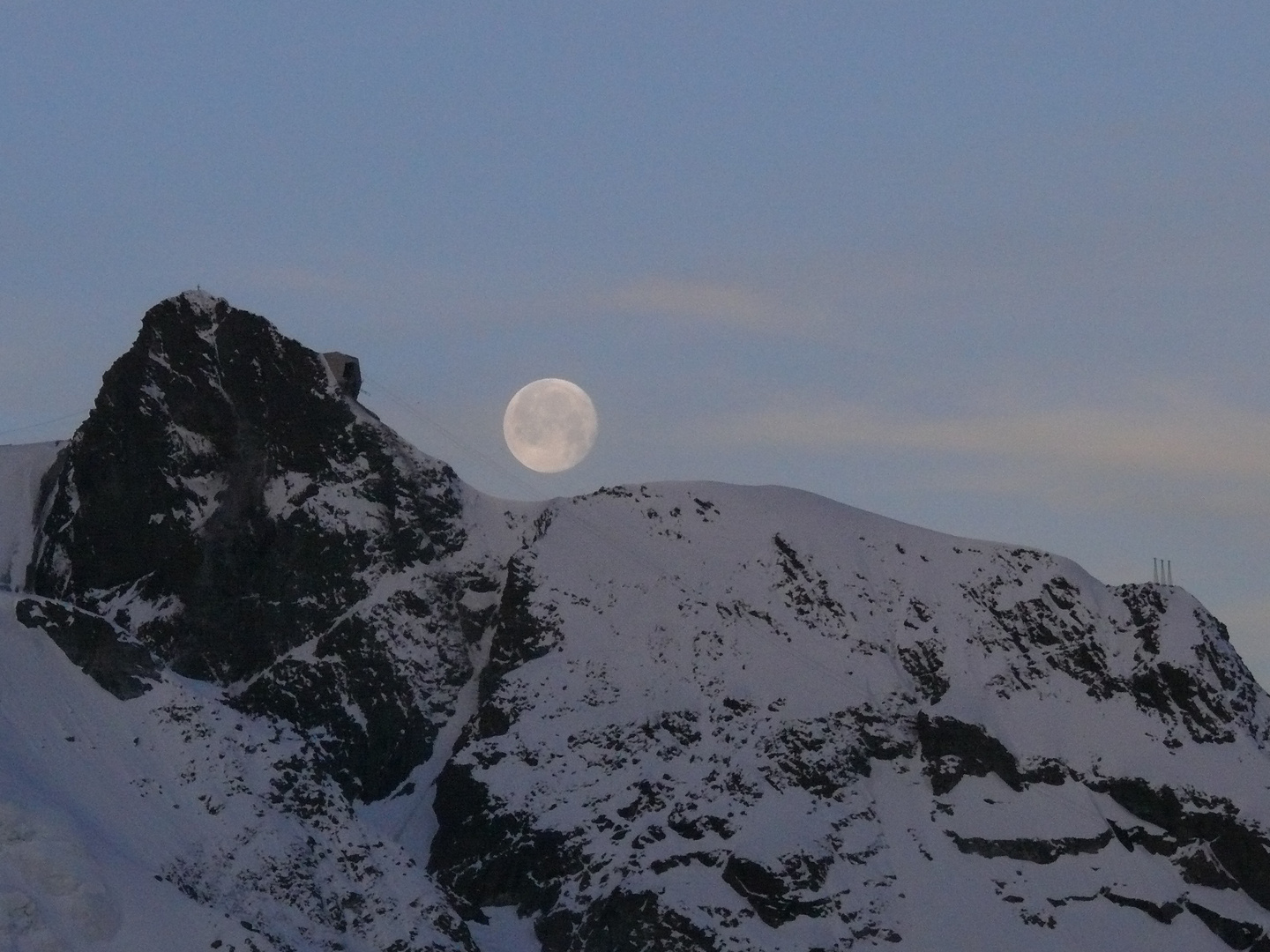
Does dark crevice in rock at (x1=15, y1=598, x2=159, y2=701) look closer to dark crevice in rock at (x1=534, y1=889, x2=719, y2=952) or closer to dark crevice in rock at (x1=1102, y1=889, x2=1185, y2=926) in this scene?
dark crevice in rock at (x1=534, y1=889, x2=719, y2=952)

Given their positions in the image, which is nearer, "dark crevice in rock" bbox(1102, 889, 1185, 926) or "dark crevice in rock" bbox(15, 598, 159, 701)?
"dark crevice in rock" bbox(15, 598, 159, 701)

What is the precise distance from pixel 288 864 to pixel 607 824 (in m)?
30.8

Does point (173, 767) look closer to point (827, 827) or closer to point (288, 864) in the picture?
point (288, 864)

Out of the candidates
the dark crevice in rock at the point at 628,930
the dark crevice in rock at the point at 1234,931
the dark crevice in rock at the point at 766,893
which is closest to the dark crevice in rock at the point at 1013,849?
the dark crevice in rock at the point at 1234,931

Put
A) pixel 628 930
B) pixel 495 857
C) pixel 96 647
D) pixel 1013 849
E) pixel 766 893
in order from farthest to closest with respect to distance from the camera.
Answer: pixel 1013 849 → pixel 495 857 → pixel 766 893 → pixel 628 930 → pixel 96 647

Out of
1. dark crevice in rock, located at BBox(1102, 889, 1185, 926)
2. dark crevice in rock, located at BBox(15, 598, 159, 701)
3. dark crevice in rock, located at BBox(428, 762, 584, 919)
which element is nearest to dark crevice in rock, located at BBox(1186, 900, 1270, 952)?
dark crevice in rock, located at BBox(1102, 889, 1185, 926)

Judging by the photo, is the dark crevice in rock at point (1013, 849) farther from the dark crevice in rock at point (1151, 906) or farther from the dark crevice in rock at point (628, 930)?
the dark crevice in rock at point (628, 930)

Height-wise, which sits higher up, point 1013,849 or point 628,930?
point 1013,849

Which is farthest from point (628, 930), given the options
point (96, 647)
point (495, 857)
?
point (96, 647)

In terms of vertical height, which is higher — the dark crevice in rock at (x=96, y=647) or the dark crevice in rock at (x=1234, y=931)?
the dark crevice in rock at (x=96, y=647)

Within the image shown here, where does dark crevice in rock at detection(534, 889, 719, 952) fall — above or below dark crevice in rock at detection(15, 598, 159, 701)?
below

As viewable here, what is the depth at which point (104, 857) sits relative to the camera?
156 metres

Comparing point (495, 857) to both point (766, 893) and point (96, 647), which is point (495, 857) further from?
point (96, 647)

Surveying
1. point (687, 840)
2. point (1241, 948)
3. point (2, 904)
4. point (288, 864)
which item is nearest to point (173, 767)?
point (288, 864)
